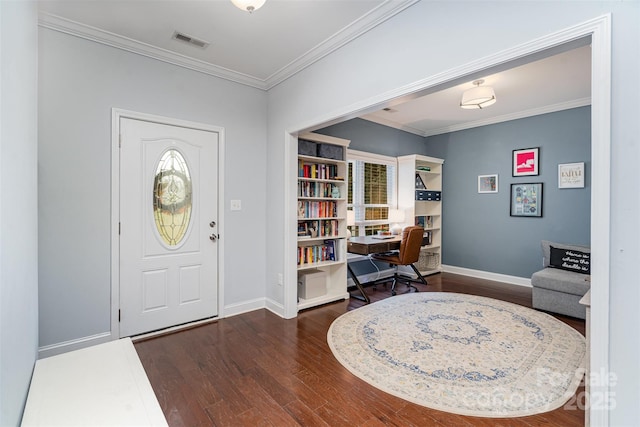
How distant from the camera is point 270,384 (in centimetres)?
212

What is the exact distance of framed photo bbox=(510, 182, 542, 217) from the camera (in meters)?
4.56

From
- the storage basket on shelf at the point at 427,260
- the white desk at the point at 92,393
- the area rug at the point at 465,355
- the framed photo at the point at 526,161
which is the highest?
the framed photo at the point at 526,161

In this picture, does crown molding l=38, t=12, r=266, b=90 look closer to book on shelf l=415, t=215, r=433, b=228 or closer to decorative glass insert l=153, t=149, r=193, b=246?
decorative glass insert l=153, t=149, r=193, b=246

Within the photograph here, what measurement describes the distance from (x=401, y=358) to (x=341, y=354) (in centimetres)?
49

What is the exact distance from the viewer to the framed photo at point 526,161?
4.57 metres

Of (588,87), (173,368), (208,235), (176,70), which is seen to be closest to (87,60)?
(176,70)

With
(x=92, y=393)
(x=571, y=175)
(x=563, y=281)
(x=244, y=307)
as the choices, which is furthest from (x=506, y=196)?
(x=92, y=393)

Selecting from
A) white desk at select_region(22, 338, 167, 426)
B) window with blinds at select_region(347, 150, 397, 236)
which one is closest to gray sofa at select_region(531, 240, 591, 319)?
window with blinds at select_region(347, 150, 397, 236)

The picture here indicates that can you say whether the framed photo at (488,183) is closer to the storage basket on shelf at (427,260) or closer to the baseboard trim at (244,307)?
the storage basket on shelf at (427,260)

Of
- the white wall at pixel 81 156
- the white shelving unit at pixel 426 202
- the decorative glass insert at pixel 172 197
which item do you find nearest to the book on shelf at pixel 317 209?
the decorative glass insert at pixel 172 197

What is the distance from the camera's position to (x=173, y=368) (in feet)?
7.64

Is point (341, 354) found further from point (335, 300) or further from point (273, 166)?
point (273, 166)

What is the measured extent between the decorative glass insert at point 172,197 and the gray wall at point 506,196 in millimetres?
4608
